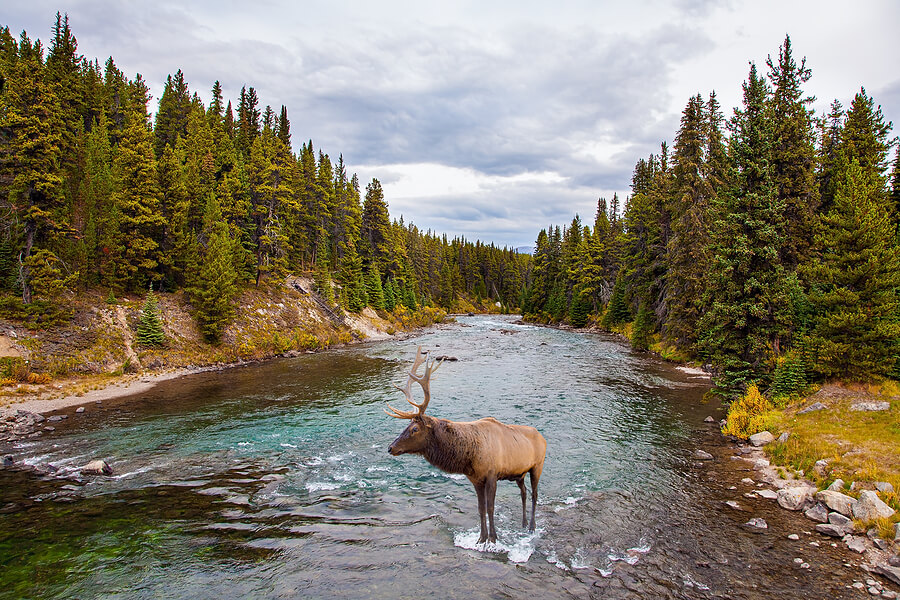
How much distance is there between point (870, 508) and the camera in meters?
9.53

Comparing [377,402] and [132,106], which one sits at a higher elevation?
[132,106]

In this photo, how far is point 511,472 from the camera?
9.48m

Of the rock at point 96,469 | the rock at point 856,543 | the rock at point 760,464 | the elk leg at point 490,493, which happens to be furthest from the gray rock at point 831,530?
the rock at point 96,469

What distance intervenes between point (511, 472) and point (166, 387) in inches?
931

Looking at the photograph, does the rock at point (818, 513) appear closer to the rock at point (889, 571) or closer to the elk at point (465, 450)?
the rock at point (889, 571)

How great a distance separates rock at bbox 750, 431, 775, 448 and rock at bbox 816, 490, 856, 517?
4.53m

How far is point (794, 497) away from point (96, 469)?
63.9 ft

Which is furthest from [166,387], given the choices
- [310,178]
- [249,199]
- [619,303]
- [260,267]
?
[619,303]

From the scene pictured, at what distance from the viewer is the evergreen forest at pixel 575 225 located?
59.0 feet

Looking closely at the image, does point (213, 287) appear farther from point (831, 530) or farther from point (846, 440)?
point (846, 440)

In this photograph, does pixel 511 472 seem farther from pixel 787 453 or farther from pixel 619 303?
pixel 619 303

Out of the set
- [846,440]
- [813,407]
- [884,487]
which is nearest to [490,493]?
[884,487]

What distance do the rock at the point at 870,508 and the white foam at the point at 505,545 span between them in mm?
7244

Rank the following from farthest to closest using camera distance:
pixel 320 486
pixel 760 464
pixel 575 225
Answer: pixel 575 225 → pixel 760 464 → pixel 320 486
